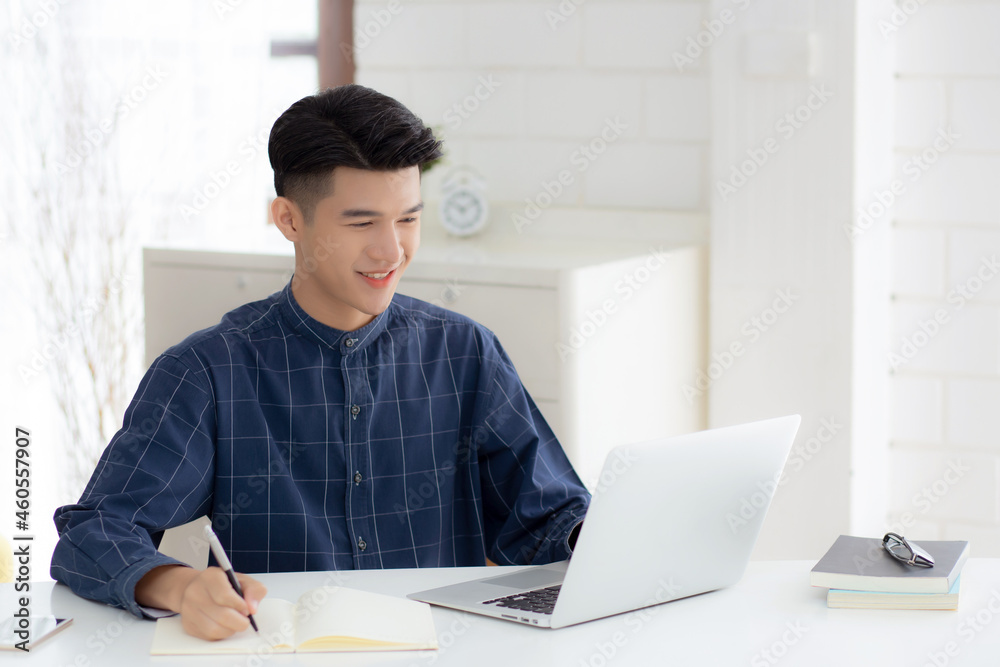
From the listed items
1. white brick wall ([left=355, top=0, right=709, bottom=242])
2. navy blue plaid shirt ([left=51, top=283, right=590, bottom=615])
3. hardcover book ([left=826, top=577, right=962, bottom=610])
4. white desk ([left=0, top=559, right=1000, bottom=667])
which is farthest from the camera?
white brick wall ([left=355, top=0, right=709, bottom=242])

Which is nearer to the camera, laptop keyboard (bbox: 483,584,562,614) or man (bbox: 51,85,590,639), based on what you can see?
laptop keyboard (bbox: 483,584,562,614)

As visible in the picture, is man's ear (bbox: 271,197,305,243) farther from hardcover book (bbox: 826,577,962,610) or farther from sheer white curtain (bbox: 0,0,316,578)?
sheer white curtain (bbox: 0,0,316,578)

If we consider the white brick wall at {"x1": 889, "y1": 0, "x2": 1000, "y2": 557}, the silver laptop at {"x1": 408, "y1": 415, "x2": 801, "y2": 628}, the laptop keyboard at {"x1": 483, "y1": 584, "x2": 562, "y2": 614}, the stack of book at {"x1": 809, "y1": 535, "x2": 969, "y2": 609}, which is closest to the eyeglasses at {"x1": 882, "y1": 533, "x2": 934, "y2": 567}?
the stack of book at {"x1": 809, "y1": 535, "x2": 969, "y2": 609}

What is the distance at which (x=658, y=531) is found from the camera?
1.23m

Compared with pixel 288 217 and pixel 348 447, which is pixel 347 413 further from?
pixel 288 217

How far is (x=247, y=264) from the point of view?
7.61ft

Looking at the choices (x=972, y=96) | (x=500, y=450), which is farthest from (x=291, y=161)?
(x=972, y=96)

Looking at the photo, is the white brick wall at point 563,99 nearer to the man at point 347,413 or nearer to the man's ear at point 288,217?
the man at point 347,413

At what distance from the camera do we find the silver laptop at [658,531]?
118cm

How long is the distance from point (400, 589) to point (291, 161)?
2.05 ft

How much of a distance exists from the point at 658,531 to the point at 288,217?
72 centimetres

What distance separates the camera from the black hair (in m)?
1.54

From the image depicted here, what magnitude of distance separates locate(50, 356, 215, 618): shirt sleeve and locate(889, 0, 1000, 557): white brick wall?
5.24 ft

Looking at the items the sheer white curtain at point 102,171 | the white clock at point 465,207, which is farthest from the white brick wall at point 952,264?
the sheer white curtain at point 102,171
